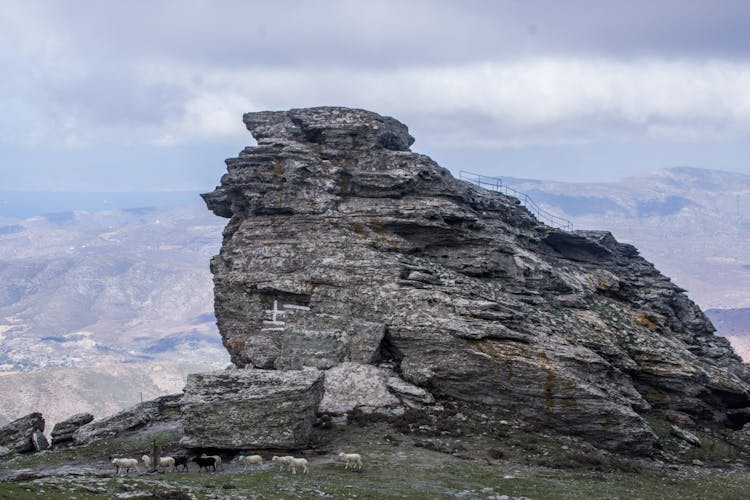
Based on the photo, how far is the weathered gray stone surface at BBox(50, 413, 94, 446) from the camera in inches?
1939

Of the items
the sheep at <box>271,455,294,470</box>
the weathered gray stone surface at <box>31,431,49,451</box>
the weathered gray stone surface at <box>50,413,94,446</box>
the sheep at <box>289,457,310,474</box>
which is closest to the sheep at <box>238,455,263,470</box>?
the sheep at <box>271,455,294,470</box>

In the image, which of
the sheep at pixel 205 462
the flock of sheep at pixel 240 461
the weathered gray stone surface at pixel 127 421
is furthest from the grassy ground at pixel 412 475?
the weathered gray stone surface at pixel 127 421

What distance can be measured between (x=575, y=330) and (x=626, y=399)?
309 inches

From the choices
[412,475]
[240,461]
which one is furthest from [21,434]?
[412,475]

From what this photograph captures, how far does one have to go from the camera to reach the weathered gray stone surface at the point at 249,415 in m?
40.2

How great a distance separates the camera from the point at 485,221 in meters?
67.5

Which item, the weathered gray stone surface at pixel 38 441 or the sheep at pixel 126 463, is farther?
the weathered gray stone surface at pixel 38 441

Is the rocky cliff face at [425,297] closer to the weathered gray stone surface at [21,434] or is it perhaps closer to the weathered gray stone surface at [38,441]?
the weathered gray stone surface at [38,441]

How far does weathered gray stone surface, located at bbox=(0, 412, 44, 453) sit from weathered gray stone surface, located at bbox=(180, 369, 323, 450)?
12.9 meters

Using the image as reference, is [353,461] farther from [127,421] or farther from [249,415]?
[127,421]

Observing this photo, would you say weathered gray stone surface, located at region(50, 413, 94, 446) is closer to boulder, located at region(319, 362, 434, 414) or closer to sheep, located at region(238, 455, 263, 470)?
boulder, located at region(319, 362, 434, 414)

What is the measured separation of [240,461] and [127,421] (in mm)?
13634

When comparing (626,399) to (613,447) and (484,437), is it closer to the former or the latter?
(613,447)

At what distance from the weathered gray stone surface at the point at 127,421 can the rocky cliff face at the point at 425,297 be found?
6.31 m
